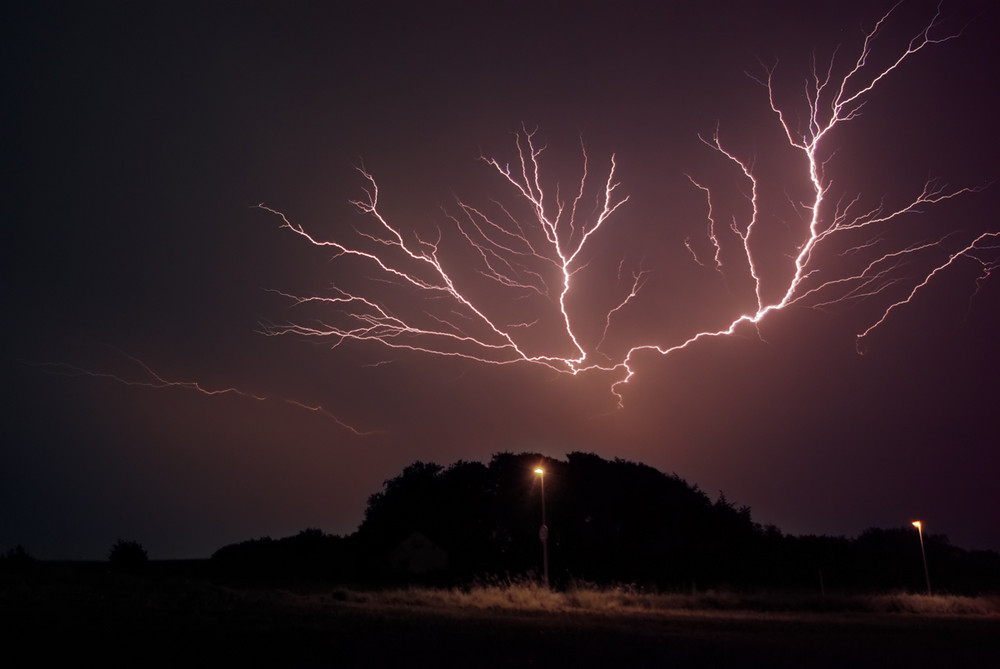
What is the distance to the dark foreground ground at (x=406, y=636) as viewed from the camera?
8.59 m

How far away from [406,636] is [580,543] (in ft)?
112

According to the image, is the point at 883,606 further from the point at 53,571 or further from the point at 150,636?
the point at 53,571

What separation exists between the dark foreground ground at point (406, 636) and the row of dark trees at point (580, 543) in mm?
15452

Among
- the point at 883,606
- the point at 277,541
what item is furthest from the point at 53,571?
the point at 277,541

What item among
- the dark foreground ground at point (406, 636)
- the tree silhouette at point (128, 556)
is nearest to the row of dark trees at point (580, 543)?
the tree silhouette at point (128, 556)

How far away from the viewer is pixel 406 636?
10.6 metres

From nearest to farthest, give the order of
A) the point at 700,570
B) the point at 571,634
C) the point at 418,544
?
the point at 571,634, the point at 700,570, the point at 418,544

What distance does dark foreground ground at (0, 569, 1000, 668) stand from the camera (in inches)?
338

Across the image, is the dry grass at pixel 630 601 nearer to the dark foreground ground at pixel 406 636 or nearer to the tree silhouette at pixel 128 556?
the dark foreground ground at pixel 406 636

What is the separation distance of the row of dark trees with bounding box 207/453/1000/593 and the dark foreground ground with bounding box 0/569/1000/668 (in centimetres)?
1545

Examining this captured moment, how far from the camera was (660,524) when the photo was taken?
1718 inches

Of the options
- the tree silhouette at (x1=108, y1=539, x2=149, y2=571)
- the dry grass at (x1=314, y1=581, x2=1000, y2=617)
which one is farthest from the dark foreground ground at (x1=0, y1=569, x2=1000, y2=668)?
the tree silhouette at (x1=108, y1=539, x2=149, y2=571)

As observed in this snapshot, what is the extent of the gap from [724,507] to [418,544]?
17.3m

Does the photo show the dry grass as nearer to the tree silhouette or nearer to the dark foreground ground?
the dark foreground ground
